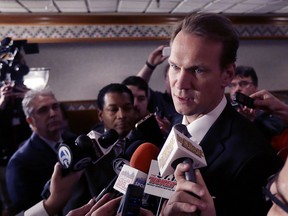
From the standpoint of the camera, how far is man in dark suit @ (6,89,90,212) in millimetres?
1450

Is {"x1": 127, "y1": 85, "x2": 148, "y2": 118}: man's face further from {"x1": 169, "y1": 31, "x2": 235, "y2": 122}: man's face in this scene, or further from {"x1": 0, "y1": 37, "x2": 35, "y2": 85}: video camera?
{"x1": 169, "y1": 31, "x2": 235, "y2": 122}: man's face

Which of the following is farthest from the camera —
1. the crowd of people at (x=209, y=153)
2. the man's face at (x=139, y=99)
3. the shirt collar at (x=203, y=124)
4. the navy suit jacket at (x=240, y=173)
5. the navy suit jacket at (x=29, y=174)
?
the man's face at (x=139, y=99)

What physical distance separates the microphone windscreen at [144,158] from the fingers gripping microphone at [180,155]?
152mm

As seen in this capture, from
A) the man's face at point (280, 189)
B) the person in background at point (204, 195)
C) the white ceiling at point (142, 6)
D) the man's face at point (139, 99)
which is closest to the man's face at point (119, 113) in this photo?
the man's face at point (139, 99)

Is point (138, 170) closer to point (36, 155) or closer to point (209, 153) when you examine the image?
point (209, 153)

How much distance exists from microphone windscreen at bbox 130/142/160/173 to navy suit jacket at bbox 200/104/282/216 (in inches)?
5.1

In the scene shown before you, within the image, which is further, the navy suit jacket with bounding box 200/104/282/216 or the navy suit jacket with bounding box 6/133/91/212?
the navy suit jacket with bounding box 6/133/91/212

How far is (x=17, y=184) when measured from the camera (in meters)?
1.45

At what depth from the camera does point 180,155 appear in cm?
57

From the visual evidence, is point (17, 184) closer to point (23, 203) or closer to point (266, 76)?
point (23, 203)

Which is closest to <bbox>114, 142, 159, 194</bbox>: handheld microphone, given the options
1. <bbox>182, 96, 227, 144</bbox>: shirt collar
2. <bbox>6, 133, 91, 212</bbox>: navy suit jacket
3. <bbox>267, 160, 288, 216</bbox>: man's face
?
<bbox>182, 96, 227, 144</bbox>: shirt collar

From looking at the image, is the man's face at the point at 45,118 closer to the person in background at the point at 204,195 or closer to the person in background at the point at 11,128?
the person in background at the point at 11,128

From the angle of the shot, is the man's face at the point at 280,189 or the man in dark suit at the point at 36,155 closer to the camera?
the man's face at the point at 280,189

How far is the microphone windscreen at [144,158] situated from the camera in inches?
30.5
